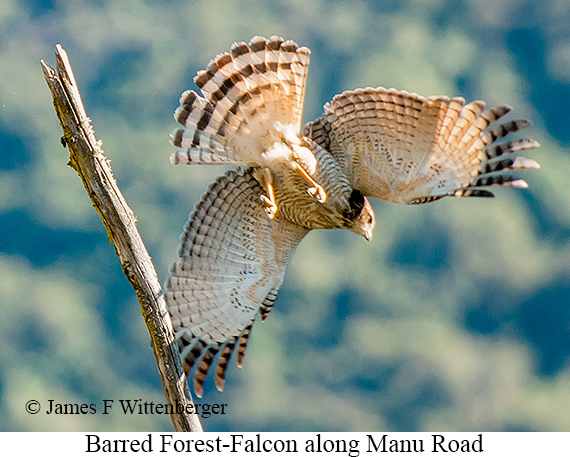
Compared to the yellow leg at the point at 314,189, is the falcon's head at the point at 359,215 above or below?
below

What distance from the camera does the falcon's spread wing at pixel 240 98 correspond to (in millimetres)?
4891

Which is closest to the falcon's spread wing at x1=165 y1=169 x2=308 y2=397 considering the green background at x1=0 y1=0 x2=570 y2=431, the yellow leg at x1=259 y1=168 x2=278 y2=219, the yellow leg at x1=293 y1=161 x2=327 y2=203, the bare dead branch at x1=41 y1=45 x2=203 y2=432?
the yellow leg at x1=259 y1=168 x2=278 y2=219

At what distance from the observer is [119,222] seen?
4402 millimetres

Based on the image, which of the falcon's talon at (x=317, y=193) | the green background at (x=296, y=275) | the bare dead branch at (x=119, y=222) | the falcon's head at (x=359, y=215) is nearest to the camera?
the bare dead branch at (x=119, y=222)

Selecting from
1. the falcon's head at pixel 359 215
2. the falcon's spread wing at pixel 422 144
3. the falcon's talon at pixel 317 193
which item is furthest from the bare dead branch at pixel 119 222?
the falcon's spread wing at pixel 422 144

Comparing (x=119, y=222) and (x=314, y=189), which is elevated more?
(x=314, y=189)

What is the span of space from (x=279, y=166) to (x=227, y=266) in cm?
91

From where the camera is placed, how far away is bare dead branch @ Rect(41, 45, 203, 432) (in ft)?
13.6

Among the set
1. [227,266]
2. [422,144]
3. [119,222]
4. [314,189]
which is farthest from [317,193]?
[119,222]

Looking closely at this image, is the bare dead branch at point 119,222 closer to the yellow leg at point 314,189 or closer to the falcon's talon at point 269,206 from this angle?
the falcon's talon at point 269,206

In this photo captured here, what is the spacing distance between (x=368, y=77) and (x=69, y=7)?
775 inches

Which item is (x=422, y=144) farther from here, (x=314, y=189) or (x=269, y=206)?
(x=269, y=206)

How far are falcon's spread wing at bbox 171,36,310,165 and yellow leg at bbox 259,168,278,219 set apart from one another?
0.38 m
